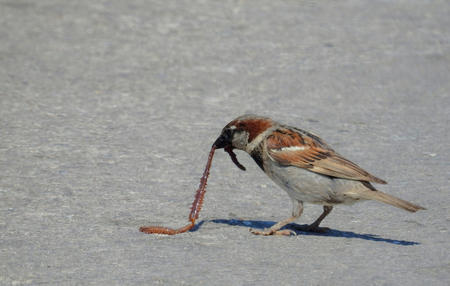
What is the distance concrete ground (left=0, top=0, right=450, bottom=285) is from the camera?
483 cm

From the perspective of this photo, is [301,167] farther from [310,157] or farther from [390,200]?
[390,200]

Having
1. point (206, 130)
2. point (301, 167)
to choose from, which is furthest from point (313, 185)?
point (206, 130)

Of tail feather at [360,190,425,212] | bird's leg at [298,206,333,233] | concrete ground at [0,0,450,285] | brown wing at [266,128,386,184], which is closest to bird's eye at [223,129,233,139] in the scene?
brown wing at [266,128,386,184]

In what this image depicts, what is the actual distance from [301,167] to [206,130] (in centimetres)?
225

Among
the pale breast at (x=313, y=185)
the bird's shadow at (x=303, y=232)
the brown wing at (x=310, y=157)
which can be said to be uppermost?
the brown wing at (x=310, y=157)

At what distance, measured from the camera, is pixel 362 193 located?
5250 millimetres

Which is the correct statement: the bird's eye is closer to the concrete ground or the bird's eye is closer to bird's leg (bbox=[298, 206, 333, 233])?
the concrete ground

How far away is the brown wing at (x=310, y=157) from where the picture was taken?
5285mm

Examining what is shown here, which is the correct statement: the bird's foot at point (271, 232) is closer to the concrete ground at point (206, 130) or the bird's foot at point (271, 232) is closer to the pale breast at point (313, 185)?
the concrete ground at point (206, 130)

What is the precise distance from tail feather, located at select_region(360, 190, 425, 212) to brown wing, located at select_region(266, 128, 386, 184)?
0.09m

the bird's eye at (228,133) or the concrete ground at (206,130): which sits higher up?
the bird's eye at (228,133)

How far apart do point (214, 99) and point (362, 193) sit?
324cm

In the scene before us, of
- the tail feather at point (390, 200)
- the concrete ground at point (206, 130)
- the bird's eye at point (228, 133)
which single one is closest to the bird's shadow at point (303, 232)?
the concrete ground at point (206, 130)

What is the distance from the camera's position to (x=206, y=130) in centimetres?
748
